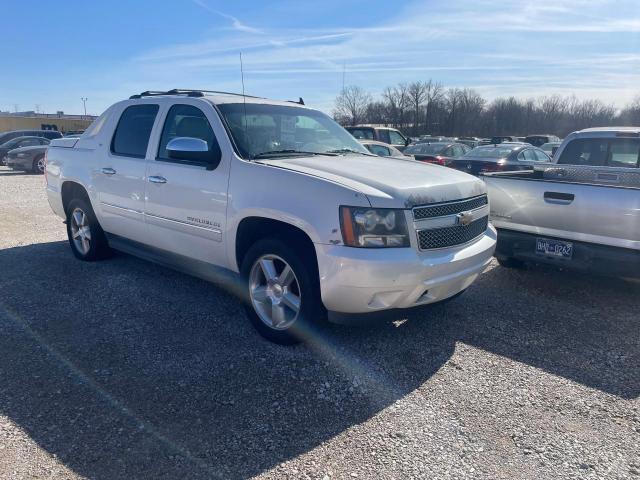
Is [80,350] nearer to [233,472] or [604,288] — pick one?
[233,472]

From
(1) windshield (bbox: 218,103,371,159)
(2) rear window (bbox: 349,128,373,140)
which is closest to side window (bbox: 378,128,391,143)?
(2) rear window (bbox: 349,128,373,140)

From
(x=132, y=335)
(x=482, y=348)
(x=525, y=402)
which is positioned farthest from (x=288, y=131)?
(x=525, y=402)

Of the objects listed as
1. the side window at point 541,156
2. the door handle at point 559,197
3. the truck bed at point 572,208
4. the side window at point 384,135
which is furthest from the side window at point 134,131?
the side window at point 384,135

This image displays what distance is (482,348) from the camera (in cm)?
404

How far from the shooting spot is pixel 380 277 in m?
3.35

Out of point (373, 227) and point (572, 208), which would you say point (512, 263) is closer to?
point (572, 208)

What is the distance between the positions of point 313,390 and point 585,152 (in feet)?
18.4

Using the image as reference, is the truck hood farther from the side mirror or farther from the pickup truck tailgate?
the pickup truck tailgate

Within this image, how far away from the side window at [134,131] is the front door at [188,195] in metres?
0.31

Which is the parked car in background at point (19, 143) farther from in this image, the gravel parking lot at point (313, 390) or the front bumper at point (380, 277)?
the front bumper at point (380, 277)

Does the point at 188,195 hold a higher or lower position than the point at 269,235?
higher

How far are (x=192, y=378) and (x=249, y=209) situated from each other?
1.31m

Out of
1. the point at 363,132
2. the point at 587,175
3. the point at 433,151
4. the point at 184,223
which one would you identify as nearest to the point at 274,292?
the point at 184,223

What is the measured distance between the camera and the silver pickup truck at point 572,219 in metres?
4.46
